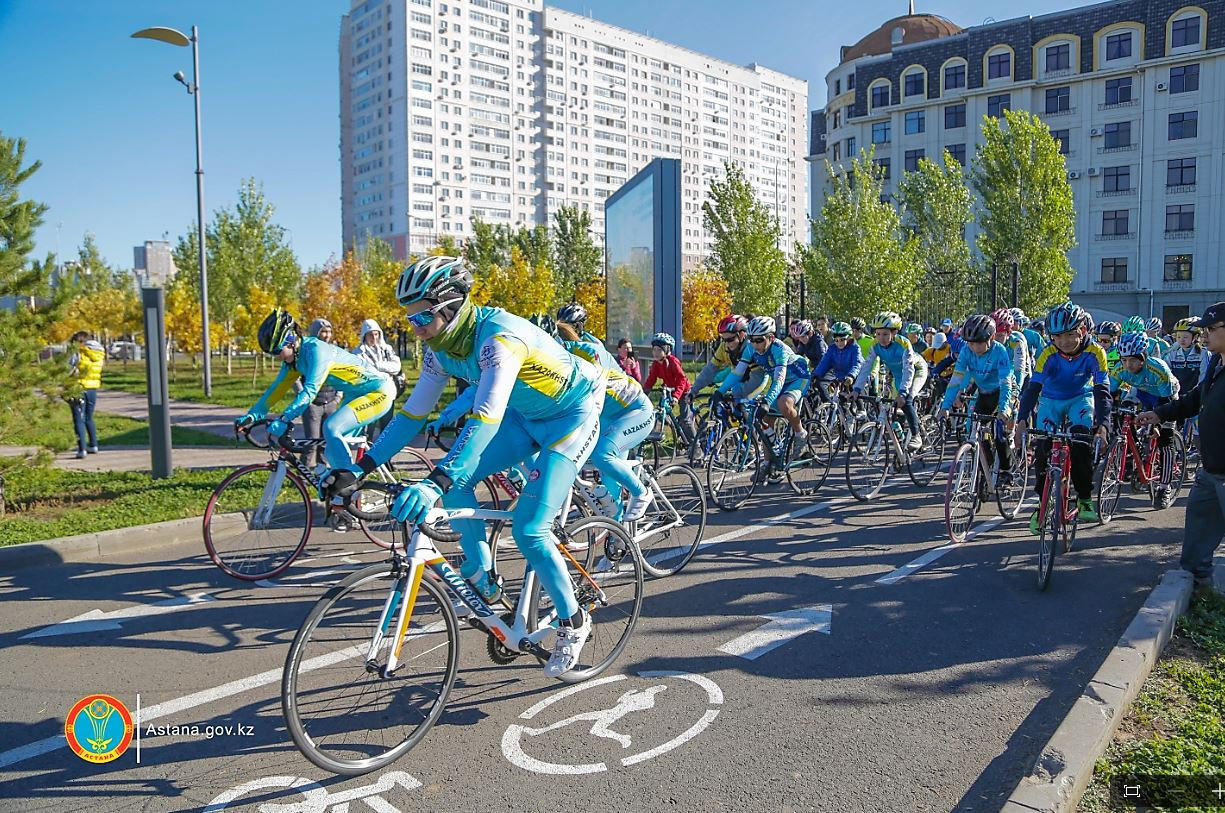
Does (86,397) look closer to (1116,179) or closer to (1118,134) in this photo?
(1116,179)

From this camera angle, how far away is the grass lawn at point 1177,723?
3.45 m

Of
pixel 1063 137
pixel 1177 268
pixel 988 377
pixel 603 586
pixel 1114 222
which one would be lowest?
pixel 603 586

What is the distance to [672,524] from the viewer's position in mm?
6766

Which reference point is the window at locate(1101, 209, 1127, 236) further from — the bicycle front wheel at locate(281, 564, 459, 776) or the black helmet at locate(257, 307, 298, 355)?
the bicycle front wheel at locate(281, 564, 459, 776)

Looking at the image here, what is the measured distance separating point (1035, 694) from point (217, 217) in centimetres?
3860

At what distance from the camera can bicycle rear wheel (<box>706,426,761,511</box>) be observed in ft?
29.6

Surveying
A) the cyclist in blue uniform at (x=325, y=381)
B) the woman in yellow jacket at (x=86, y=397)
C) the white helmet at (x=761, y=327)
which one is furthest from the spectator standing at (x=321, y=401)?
the woman in yellow jacket at (x=86, y=397)

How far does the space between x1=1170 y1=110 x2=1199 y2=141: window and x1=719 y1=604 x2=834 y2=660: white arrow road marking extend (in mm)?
56413

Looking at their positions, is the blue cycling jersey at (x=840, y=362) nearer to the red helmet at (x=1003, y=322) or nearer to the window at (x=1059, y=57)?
the red helmet at (x=1003, y=322)

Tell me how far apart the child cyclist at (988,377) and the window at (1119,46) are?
5390 cm

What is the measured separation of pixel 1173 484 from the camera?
9.47 m

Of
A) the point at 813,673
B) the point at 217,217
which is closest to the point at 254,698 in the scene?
the point at 813,673

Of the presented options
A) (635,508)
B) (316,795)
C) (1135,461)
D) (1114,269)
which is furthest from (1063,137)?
(316,795)

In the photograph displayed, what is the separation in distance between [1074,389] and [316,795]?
22.3 feet
